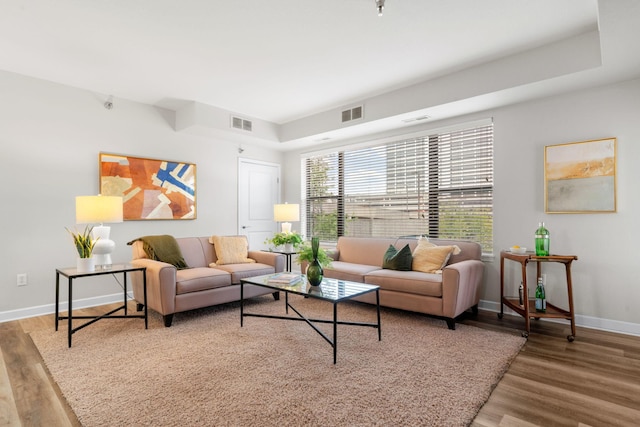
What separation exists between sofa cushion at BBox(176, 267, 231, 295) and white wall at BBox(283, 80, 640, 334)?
9.93 feet

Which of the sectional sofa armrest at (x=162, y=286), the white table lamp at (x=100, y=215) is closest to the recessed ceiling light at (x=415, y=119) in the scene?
the sectional sofa armrest at (x=162, y=286)

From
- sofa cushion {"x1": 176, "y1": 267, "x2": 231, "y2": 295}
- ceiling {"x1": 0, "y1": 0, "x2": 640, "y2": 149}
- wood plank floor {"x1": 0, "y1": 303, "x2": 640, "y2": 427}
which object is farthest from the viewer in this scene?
sofa cushion {"x1": 176, "y1": 267, "x2": 231, "y2": 295}

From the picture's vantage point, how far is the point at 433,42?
3.03m

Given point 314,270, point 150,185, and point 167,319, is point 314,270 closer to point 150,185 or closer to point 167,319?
point 167,319

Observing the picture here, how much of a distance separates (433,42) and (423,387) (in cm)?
280

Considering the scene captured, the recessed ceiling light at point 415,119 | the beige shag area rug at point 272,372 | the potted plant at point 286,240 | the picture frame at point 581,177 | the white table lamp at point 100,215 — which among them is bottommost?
the beige shag area rug at point 272,372

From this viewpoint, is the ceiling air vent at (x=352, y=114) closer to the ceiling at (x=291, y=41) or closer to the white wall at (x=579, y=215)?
the ceiling at (x=291, y=41)

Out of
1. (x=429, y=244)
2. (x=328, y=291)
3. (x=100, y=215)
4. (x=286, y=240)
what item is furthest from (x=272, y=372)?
(x=286, y=240)

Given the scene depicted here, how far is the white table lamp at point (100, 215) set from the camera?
3141 millimetres

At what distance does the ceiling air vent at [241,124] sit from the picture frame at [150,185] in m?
0.86

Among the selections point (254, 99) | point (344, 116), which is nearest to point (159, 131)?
point (254, 99)

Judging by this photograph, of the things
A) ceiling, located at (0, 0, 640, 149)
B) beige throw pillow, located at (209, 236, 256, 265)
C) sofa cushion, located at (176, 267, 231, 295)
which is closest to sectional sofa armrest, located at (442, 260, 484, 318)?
ceiling, located at (0, 0, 640, 149)

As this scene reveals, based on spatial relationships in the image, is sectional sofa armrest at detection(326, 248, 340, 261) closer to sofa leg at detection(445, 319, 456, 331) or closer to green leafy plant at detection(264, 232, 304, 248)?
green leafy plant at detection(264, 232, 304, 248)

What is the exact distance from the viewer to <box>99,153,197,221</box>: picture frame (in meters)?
4.26
